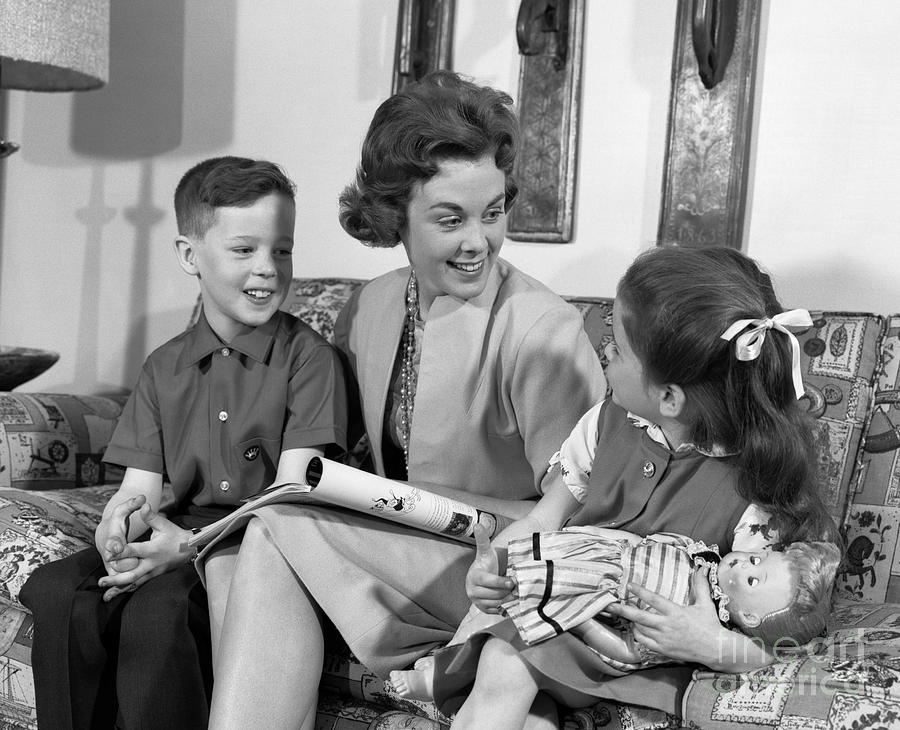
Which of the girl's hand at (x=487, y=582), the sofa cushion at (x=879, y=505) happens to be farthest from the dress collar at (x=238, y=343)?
the sofa cushion at (x=879, y=505)

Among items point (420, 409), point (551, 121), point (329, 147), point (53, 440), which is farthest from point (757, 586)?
point (329, 147)

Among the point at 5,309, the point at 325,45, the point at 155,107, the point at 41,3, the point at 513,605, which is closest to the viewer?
the point at 513,605

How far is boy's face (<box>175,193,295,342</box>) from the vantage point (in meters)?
1.91

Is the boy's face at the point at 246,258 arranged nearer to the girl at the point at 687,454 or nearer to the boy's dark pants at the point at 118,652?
the boy's dark pants at the point at 118,652

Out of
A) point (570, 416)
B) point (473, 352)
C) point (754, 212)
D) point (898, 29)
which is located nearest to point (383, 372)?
point (473, 352)

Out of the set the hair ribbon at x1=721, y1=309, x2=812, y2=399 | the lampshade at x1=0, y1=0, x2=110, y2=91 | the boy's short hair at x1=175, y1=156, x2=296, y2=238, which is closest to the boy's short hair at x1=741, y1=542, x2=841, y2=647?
the hair ribbon at x1=721, y1=309, x2=812, y2=399

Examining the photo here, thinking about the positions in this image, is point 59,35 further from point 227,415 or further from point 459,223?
point 459,223

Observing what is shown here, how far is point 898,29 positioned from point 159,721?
74.1 inches

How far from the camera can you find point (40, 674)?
5.66ft

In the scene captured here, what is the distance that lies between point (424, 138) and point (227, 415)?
2.01 ft

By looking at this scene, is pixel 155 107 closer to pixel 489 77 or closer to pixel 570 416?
pixel 489 77

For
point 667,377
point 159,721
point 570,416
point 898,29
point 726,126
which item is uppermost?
point 898,29

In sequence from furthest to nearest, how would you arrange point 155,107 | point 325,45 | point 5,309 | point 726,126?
point 5,309, point 155,107, point 325,45, point 726,126

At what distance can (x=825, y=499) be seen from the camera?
5.28 feet
